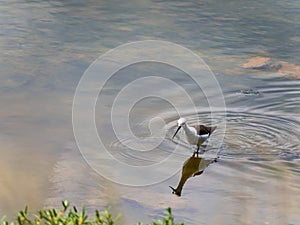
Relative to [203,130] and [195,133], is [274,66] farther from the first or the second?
[195,133]

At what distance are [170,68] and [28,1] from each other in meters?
3.90

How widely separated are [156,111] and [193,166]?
1414 mm

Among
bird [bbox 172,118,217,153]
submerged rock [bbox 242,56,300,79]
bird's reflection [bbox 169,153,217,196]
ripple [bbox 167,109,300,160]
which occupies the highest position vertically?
bird [bbox 172,118,217,153]

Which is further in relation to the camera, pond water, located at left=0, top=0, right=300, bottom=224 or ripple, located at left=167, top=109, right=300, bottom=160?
ripple, located at left=167, top=109, right=300, bottom=160

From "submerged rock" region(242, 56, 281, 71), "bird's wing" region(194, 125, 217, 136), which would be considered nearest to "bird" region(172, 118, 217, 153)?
"bird's wing" region(194, 125, 217, 136)

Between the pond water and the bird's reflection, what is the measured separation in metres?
0.06

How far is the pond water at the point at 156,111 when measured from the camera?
19.4 ft

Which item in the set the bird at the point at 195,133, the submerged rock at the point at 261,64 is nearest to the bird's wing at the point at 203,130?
the bird at the point at 195,133

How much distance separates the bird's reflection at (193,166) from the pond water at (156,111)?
0.06 m

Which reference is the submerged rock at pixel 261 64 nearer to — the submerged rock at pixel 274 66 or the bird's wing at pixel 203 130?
the submerged rock at pixel 274 66

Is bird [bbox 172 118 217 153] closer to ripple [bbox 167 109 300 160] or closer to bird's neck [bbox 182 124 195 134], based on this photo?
bird's neck [bbox 182 124 195 134]

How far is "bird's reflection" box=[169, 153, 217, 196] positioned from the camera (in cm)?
647

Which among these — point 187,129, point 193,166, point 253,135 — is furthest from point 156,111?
point 193,166

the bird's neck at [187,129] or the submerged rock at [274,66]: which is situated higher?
the bird's neck at [187,129]
